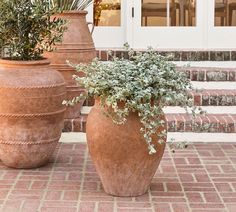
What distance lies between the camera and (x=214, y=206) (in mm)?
4496

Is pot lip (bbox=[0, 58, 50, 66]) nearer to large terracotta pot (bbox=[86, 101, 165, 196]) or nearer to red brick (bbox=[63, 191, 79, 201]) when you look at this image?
large terracotta pot (bbox=[86, 101, 165, 196])

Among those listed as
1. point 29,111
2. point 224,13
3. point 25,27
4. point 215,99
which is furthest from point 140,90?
point 224,13

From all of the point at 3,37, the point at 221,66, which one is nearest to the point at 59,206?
the point at 3,37

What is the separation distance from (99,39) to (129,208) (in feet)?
12.4

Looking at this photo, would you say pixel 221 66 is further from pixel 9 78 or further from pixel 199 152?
pixel 9 78

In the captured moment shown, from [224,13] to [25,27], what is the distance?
327 cm

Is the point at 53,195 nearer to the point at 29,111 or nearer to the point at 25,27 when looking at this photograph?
the point at 29,111

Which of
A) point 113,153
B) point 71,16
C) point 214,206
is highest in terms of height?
point 71,16

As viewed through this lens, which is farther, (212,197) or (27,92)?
(27,92)

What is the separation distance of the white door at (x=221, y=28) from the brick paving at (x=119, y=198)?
2.26 m

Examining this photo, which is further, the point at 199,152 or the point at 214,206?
the point at 199,152

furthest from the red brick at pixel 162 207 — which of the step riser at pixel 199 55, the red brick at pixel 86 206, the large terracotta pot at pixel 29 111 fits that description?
the step riser at pixel 199 55

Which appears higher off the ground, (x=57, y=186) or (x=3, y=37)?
(x=3, y=37)

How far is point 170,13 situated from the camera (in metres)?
7.87
